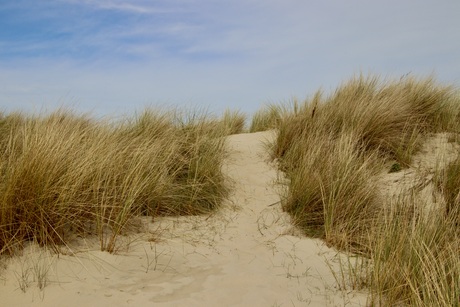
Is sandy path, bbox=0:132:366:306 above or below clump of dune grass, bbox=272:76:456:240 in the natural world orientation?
below

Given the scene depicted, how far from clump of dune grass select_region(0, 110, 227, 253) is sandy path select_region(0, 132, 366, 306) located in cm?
22

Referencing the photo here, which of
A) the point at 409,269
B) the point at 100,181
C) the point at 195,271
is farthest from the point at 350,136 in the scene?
the point at 100,181

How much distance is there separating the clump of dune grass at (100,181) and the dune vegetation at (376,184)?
3.77ft

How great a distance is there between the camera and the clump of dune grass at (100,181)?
10.6ft

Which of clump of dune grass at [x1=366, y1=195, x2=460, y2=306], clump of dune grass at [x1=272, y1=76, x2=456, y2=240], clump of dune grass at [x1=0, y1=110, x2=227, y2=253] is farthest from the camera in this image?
clump of dune grass at [x1=272, y1=76, x2=456, y2=240]

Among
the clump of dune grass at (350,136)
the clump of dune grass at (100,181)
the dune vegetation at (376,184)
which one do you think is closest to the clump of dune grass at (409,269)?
the dune vegetation at (376,184)

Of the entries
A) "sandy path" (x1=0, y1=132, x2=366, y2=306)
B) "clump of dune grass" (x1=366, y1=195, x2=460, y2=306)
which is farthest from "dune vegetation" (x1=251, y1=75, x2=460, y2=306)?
"sandy path" (x1=0, y1=132, x2=366, y2=306)

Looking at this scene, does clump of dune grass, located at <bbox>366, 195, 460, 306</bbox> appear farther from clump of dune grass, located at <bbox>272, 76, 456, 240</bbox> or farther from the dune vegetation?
clump of dune grass, located at <bbox>272, 76, 456, 240</bbox>

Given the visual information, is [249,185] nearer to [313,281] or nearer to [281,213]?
[281,213]

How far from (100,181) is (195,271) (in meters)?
1.21

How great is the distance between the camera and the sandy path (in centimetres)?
284

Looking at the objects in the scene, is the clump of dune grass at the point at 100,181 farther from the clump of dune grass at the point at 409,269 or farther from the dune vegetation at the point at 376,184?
the clump of dune grass at the point at 409,269

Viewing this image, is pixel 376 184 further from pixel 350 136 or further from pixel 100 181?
pixel 100 181

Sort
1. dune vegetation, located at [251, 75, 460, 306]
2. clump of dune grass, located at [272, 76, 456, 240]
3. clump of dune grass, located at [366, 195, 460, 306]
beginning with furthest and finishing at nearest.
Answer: clump of dune grass, located at [272, 76, 456, 240] → dune vegetation, located at [251, 75, 460, 306] → clump of dune grass, located at [366, 195, 460, 306]
